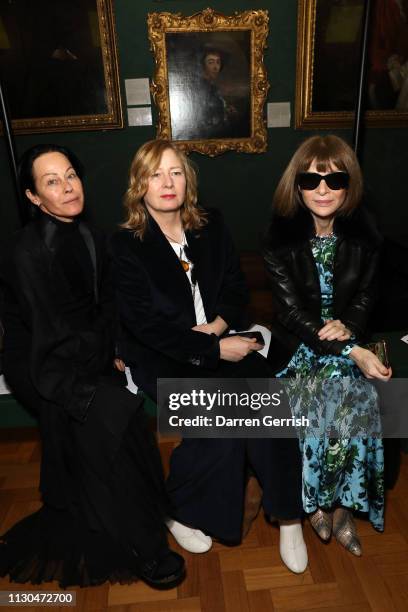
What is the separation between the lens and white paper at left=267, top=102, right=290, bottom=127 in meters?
5.11

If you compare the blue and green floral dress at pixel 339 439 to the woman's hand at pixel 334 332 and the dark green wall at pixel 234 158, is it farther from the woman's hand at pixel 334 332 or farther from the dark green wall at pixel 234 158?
the dark green wall at pixel 234 158

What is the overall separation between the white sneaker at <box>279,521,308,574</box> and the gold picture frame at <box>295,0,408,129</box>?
13.7 ft

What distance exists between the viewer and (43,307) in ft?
6.95

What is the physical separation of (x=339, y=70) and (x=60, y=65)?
9.14 feet

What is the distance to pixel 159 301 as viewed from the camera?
244 centimetres

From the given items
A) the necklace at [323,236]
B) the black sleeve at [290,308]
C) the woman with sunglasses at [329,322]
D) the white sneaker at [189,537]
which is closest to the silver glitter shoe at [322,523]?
the woman with sunglasses at [329,322]

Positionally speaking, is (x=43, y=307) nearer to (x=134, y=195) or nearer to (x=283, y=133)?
(x=134, y=195)

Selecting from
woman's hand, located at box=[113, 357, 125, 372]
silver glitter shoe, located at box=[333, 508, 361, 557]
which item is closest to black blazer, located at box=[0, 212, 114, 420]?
woman's hand, located at box=[113, 357, 125, 372]

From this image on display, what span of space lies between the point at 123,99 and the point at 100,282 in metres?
3.24

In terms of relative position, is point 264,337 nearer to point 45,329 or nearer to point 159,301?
point 159,301

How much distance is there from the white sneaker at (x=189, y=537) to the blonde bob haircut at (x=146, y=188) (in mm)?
1424

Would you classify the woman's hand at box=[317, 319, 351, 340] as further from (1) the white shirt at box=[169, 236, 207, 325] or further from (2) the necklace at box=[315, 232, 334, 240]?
(1) the white shirt at box=[169, 236, 207, 325]

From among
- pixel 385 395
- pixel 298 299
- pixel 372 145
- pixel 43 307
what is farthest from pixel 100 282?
pixel 372 145

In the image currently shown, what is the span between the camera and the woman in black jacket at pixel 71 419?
211cm
